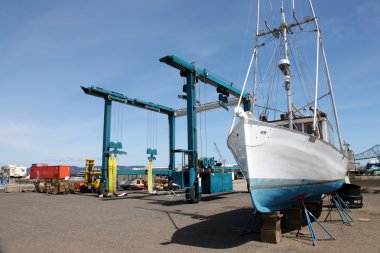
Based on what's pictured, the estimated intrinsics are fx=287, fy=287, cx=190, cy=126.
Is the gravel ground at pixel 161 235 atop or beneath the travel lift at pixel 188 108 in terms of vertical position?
beneath

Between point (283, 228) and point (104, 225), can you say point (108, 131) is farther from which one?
point (283, 228)

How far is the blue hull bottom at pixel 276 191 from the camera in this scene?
6809 millimetres

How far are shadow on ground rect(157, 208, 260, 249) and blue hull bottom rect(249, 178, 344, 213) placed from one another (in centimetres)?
122

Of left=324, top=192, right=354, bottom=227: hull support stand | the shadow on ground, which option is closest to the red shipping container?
the shadow on ground

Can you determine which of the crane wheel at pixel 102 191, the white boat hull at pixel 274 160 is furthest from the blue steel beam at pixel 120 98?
the white boat hull at pixel 274 160

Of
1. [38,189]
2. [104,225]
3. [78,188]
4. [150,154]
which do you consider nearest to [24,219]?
[104,225]

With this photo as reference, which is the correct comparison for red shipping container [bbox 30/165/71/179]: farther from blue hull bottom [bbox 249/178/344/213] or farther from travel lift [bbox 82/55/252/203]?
blue hull bottom [bbox 249/178/344/213]

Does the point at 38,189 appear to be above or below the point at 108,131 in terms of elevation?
below

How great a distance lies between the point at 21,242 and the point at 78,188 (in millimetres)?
24001

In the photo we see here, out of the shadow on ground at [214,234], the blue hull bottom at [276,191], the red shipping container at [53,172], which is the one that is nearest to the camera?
the blue hull bottom at [276,191]

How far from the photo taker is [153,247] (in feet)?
23.4

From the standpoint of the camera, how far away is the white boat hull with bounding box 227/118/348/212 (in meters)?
6.84

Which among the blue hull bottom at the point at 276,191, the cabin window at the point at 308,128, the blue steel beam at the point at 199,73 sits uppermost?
the blue steel beam at the point at 199,73

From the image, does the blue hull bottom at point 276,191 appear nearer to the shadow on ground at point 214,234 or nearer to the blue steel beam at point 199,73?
the shadow on ground at point 214,234
